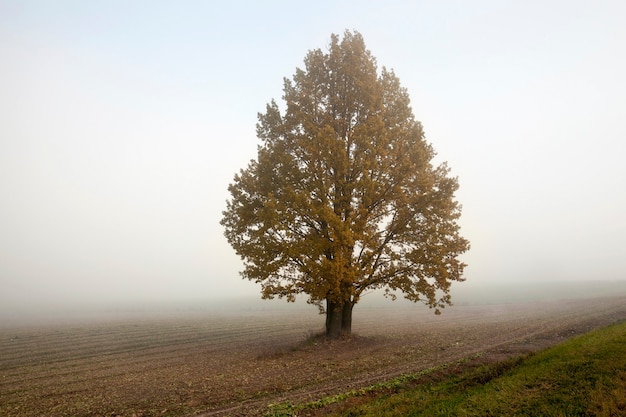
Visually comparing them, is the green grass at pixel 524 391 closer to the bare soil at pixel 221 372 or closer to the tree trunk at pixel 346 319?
the bare soil at pixel 221 372

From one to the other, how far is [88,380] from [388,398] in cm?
1468

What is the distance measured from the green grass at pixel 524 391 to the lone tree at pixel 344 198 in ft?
22.9

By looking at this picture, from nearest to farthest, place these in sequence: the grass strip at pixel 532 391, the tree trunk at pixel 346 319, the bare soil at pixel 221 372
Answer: the grass strip at pixel 532 391 → the bare soil at pixel 221 372 → the tree trunk at pixel 346 319

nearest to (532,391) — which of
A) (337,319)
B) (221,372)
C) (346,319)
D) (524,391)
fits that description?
(524,391)

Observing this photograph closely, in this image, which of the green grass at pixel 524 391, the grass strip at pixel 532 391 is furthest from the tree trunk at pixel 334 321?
the grass strip at pixel 532 391

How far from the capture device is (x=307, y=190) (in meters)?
19.5

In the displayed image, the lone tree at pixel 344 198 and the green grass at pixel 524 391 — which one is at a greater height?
the lone tree at pixel 344 198

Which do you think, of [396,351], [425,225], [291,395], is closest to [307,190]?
[425,225]

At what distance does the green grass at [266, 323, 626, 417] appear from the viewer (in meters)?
7.54

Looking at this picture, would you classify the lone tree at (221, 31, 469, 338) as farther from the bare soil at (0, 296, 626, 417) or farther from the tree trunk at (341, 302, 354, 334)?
the bare soil at (0, 296, 626, 417)

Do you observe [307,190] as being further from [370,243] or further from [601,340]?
[601,340]

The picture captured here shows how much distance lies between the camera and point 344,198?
63.1ft

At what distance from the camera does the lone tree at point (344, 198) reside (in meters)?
18.2

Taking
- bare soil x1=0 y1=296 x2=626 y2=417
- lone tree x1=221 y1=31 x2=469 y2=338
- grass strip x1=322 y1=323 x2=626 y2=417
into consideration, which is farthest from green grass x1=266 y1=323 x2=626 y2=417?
lone tree x1=221 y1=31 x2=469 y2=338
